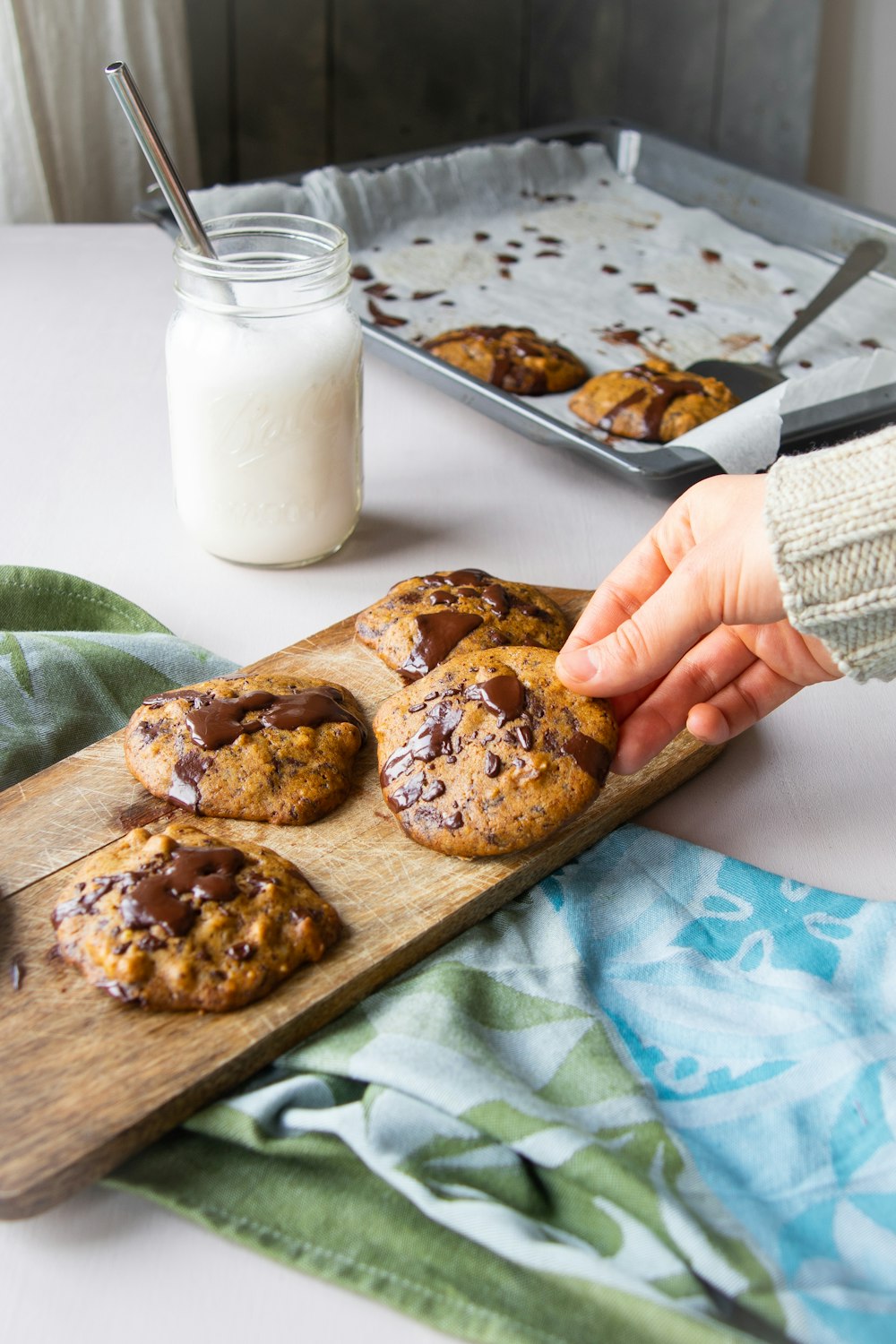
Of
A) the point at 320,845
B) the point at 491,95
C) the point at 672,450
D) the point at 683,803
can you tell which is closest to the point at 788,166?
the point at 491,95

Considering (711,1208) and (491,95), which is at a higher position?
(491,95)

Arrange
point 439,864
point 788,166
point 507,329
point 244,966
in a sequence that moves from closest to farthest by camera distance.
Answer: point 244,966, point 439,864, point 507,329, point 788,166

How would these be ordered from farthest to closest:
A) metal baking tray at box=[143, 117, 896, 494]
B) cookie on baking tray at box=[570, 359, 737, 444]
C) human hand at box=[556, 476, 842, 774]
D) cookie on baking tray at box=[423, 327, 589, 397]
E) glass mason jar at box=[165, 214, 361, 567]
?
cookie on baking tray at box=[423, 327, 589, 397] < cookie on baking tray at box=[570, 359, 737, 444] < metal baking tray at box=[143, 117, 896, 494] < glass mason jar at box=[165, 214, 361, 567] < human hand at box=[556, 476, 842, 774]

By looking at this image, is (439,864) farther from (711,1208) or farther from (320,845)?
(711,1208)

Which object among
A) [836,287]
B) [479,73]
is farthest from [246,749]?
[479,73]

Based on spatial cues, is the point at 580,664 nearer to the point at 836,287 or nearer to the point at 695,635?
the point at 695,635

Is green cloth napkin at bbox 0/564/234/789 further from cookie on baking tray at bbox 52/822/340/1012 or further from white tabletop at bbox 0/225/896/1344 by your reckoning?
cookie on baking tray at bbox 52/822/340/1012

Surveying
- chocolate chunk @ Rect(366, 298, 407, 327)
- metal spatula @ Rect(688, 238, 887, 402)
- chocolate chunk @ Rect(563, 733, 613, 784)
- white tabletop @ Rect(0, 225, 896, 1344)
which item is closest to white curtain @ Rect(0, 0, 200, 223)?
white tabletop @ Rect(0, 225, 896, 1344)
